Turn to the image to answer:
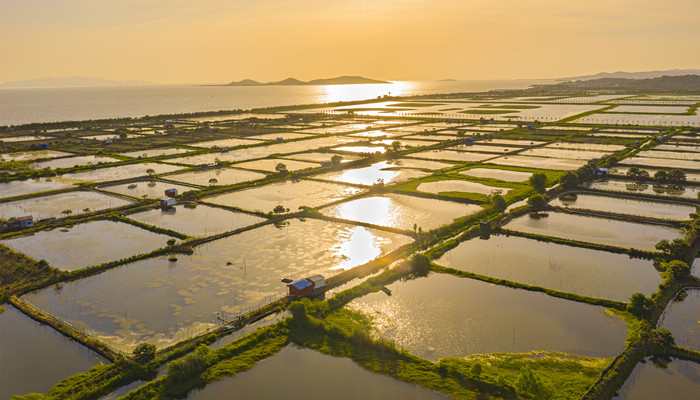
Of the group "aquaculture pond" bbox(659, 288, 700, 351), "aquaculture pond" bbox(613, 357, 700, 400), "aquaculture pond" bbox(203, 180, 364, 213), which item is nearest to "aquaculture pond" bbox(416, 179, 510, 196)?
"aquaculture pond" bbox(203, 180, 364, 213)

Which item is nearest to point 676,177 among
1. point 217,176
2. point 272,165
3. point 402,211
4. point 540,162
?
point 540,162

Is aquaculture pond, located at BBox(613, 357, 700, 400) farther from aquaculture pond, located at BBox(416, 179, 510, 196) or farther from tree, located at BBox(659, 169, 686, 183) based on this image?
tree, located at BBox(659, 169, 686, 183)

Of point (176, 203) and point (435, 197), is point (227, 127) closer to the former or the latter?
point (176, 203)

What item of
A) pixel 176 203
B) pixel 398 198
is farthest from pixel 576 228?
pixel 176 203

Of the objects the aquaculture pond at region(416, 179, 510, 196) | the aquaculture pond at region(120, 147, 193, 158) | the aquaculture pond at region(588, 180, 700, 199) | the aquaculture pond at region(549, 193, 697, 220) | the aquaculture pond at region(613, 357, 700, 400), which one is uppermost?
the aquaculture pond at region(120, 147, 193, 158)

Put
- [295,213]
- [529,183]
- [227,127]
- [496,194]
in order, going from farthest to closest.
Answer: [227,127] → [529,183] → [496,194] → [295,213]

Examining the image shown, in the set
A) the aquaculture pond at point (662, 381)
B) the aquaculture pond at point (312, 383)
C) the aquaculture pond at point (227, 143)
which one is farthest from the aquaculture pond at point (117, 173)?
the aquaculture pond at point (662, 381)

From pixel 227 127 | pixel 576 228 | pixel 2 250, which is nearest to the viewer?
pixel 2 250
